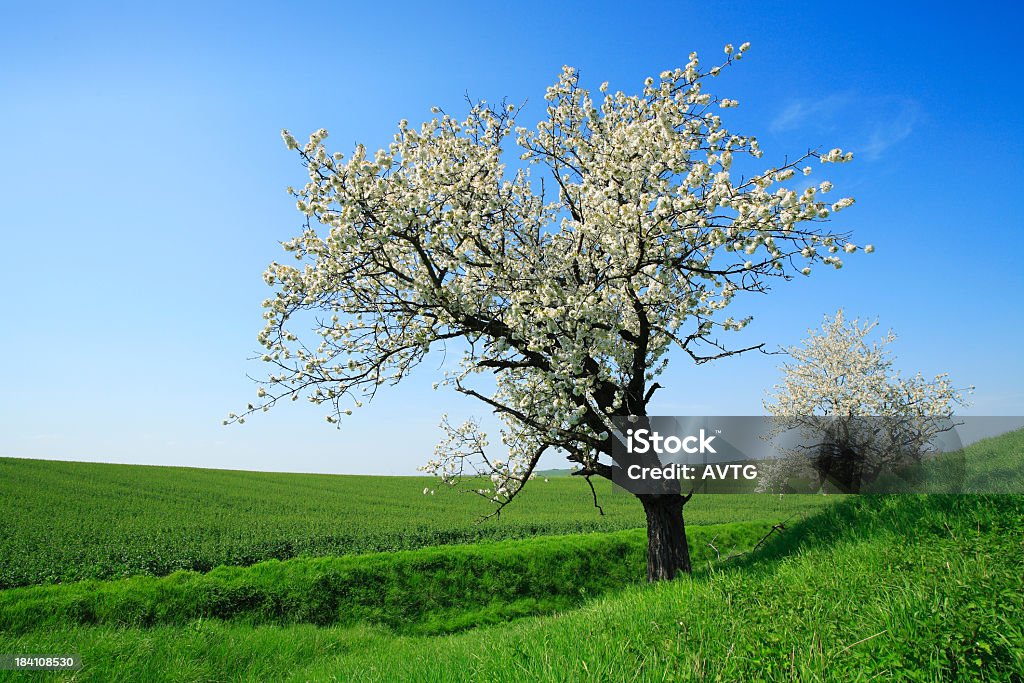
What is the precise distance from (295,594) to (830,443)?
21101 mm

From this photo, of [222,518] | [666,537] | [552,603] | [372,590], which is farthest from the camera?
[222,518]

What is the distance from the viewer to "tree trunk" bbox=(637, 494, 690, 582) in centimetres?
1391

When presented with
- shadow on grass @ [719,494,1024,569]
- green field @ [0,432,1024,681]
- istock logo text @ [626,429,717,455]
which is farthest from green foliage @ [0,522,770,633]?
istock logo text @ [626,429,717,455]

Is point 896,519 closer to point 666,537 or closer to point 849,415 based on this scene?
point 666,537

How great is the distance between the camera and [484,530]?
30.0 metres

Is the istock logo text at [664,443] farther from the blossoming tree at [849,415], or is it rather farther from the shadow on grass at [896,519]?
the blossoming tree at [849,415]

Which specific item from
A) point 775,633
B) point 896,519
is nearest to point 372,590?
point 896,519

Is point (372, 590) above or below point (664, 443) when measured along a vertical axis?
below

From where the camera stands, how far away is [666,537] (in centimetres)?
1396

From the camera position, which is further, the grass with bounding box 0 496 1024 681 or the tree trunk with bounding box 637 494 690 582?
the tree trunk with bounding box 637 494 690 582

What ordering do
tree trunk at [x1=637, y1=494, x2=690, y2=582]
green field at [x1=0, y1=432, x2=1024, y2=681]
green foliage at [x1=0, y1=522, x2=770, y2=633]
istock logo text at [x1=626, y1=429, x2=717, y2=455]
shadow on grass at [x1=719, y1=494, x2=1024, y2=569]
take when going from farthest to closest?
green foliage at [x1=0, y1=522, x2=770, y2=633] < tree trunk at [x1=637, y1=494, x2=690, y2=582] < istock logo text at [x1=626, y1=429, x2=717, y2=455] < shadow on grass at [x1=719, y1=494, x2=1024, y2=569] < green field at [x1=0, y1=432, x2=1024, y2=681]
